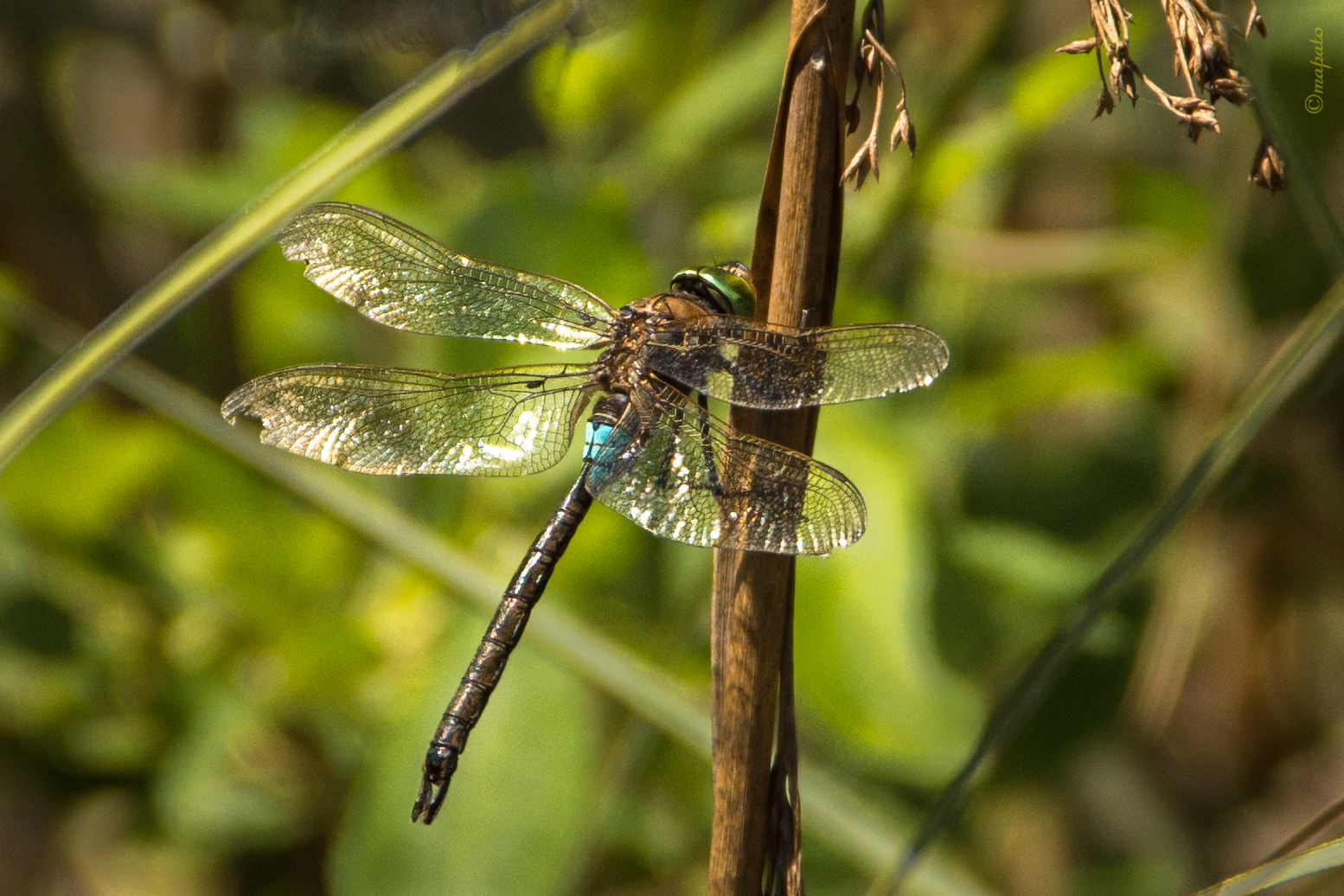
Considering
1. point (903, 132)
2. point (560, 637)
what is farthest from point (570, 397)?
point (903, 132)

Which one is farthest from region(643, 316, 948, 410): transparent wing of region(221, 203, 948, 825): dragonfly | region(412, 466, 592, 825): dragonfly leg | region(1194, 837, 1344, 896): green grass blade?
region(1194, 837, 1344, 896): green grass blade

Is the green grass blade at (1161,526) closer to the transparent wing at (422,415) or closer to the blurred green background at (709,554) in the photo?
the blurred green background at (709,554)

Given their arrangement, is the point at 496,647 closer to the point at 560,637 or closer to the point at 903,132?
the point at 560,637

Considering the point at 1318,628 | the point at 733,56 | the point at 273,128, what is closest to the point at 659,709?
the point at 733,56

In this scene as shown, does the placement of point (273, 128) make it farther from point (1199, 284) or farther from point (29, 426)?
point (1199, 284)

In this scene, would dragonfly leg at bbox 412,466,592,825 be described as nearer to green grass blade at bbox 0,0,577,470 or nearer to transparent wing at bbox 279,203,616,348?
transparent wing at bbox 279,203,616,348

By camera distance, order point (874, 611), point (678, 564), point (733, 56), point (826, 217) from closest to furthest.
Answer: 1. point (826, 217)
2. point (874, 611)
3. point (678, 564)
4. point (733, 56)

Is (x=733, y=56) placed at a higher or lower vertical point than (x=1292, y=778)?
higher
